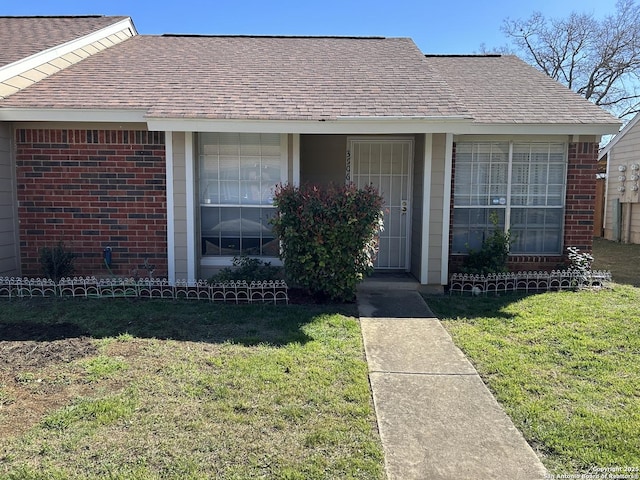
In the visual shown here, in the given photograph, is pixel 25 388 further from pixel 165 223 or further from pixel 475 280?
pixel 475 280

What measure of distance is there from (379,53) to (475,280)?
541 cm

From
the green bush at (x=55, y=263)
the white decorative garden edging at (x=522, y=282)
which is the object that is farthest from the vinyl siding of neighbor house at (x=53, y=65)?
the white decorative garden edging at (x=522, y=282)

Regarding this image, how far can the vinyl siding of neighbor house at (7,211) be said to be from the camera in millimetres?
6809

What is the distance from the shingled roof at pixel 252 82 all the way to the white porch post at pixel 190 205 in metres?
0.53

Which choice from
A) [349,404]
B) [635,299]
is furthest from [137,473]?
[635,299]

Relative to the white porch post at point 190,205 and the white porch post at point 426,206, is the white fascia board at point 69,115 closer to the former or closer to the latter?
the white porch post at point 190,205

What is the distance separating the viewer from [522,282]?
24.1 feet

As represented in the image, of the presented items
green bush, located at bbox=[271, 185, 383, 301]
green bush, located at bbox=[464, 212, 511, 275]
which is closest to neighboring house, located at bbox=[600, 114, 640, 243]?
green bush, located at bbox=[464, 212, 511, 275]

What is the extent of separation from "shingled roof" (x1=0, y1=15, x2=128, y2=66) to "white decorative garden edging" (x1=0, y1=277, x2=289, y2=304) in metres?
3.43

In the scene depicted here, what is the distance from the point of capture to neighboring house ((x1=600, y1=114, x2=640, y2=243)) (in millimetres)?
13602

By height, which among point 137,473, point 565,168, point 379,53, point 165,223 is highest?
point 379,53

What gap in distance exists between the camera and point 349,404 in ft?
11.6

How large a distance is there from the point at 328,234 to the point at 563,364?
9.91 ft

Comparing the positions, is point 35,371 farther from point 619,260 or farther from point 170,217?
point 619,260
